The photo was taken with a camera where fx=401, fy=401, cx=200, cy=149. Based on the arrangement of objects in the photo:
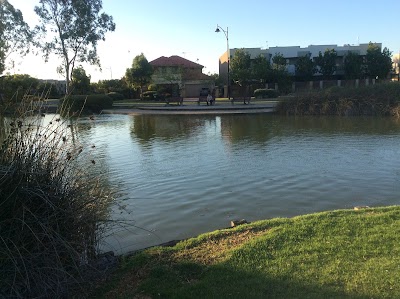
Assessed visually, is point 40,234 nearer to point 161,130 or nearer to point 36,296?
point 36,296

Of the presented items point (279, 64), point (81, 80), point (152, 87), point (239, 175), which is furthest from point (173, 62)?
point (239, 175)

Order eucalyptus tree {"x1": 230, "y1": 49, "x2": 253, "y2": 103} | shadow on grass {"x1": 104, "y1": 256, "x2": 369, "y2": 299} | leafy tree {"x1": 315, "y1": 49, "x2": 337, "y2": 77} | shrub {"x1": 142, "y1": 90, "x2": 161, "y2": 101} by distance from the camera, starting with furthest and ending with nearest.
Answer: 1. leafy tree {"x1": 315, "y1": 49, "x2": 337, "y2": 77}
2. eucalyptus tree {"x1": 230, "y1": 49, "x2": 253, "y2": 103}
3. shrub {"x1": 142, "y1": 90, "x2": 161, "y2": 101}
4. shadow on grass {"x1": 104, "y1": 256, "x2": 369, "y2": 299}

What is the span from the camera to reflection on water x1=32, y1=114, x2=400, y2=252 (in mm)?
7086

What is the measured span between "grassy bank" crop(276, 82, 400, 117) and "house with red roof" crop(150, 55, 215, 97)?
31.0m

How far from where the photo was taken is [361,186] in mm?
8703

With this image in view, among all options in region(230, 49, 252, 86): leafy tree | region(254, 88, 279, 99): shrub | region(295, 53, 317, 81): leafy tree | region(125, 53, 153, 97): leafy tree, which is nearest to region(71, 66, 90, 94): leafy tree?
region(125, 53, 153, 97): leafy tree

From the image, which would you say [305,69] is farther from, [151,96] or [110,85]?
[110,85]

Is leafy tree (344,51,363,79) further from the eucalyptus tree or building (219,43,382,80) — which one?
the eucalyptus tree

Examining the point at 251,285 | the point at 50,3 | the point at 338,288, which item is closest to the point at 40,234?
the point at 251,285

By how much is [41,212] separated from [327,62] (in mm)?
62436

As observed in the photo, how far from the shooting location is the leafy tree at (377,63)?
197ft

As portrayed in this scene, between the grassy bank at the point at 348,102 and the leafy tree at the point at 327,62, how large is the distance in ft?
118

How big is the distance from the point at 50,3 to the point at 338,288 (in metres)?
49.0

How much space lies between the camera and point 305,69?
198ft
